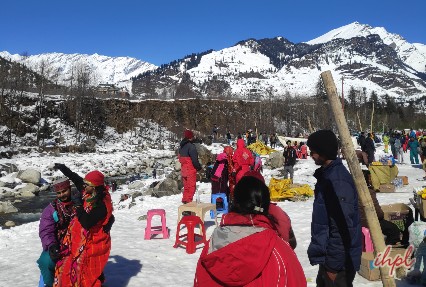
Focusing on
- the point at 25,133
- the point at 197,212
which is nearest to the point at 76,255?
the point at 197,212

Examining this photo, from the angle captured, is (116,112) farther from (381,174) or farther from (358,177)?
(358,177)

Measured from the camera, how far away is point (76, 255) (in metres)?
3.83

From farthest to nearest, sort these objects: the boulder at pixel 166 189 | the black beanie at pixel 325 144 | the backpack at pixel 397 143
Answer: the backpack at pixel 397 143
the boulder at pixel 166 189
the black beanie at pixel 325 144

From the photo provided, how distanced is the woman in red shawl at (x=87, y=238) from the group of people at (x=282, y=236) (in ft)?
6.32

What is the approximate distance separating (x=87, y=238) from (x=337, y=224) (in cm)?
244

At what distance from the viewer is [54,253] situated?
390cm

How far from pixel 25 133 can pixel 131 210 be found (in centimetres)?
3691

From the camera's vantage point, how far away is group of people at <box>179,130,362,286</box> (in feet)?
6.30

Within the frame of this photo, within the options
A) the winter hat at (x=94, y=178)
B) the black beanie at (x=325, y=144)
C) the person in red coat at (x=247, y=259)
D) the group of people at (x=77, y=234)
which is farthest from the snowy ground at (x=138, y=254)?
the person in red coat at (x=247, y=259)

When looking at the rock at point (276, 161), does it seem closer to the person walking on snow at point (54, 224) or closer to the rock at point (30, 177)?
the rock at point (30, 177)

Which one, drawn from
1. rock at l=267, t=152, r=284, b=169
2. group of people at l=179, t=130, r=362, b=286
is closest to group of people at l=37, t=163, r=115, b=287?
group of people at l=179, t=130, r=362, b=286

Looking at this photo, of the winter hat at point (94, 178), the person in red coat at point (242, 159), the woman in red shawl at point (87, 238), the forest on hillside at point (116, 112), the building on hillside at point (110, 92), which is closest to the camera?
the woman in red shawl at point (87, 238)

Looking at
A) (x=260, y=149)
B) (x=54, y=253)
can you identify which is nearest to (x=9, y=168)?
(x=260, y=149)

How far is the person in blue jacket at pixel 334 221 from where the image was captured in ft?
9.70
